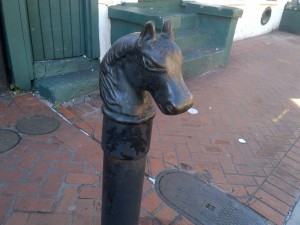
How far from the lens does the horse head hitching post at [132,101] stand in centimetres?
108

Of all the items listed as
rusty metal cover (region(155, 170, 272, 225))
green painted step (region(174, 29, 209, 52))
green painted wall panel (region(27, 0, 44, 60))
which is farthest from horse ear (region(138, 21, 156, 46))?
green painted step (region(174, 29, 209, 52))

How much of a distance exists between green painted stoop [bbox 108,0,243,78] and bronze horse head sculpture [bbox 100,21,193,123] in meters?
3.52

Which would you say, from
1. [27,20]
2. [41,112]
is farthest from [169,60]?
[27,20]

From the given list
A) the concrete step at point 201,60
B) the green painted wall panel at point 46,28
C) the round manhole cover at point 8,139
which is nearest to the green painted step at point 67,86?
the green painted wall panel at point 46,28

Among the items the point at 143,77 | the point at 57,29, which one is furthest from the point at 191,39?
the point at 143,77

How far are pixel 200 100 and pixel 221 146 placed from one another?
1.22 meters

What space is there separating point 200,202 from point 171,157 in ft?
2.03

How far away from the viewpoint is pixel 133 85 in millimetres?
1217

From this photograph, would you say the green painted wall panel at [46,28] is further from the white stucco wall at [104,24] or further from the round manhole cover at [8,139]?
the round manhole cover at [8,139]

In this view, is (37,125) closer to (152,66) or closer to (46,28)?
(46,28)

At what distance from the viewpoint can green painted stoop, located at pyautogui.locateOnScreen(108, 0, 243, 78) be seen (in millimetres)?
5160

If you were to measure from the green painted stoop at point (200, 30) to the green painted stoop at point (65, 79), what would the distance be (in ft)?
2.49

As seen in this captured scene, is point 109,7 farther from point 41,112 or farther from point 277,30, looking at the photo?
point 277,30

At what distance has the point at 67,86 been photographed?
3854mm
